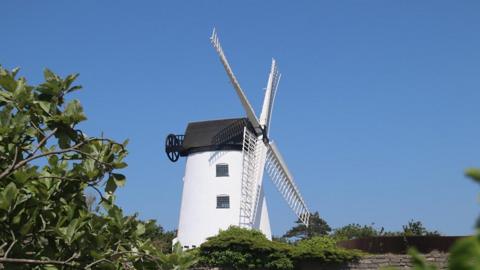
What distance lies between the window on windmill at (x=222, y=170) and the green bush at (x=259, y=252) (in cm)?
617

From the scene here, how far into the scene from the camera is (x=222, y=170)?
27609 millimetres

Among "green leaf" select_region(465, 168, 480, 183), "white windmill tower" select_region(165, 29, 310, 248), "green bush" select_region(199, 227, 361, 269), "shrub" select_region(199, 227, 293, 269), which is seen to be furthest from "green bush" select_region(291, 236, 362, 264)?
"green leaf" select_region(465, 168, 480, 183)

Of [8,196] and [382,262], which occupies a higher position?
[382,262]

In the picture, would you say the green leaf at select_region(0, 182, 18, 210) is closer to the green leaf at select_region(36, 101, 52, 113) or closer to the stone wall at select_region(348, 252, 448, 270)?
the green leaf at select_region(36, 101, 52, 113)

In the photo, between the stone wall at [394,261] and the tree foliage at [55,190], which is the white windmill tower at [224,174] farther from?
the tree foliage at [55,190]

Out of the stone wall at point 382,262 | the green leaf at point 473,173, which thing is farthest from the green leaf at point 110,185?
the stone wall at point 382,262

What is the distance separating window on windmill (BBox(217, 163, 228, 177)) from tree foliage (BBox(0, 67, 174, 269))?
22820 millimetres

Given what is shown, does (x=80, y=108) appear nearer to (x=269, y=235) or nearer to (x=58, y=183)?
(x=58, y=183)

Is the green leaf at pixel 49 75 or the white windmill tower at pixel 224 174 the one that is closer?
the green leaf at pixel 49 75

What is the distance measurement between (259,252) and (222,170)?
7.22 meters

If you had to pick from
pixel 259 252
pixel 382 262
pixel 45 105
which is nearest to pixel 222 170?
pixel 259 252

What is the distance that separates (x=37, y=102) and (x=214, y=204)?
925 inches

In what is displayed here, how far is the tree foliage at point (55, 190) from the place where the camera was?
3.98 meters

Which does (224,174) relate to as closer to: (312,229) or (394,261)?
(394,261)
